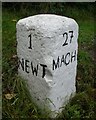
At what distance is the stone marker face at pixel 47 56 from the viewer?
3391 mm

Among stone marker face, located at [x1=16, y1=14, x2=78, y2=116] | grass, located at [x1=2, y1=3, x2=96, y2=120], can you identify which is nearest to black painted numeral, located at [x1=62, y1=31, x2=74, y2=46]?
stone marker face, located at [x1=16, y1=14, x2=78, y2=116]

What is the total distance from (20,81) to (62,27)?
713mm

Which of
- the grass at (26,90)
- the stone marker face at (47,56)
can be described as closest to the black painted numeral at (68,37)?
the stone marker face at (47,56)

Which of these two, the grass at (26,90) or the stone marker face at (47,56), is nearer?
the stone marker face at (47,56)

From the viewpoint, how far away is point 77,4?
721 cm

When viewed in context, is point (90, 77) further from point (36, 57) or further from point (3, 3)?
point (3, 3)

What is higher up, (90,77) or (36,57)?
(36,57)

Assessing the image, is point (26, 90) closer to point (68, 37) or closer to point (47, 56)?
point (47, 56)

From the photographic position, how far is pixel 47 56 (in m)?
3.41

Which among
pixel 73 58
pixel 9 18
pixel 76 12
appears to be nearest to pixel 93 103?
pixel 73 58

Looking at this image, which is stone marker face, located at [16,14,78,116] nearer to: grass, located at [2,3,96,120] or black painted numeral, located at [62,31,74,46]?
black painted numeral, located at [62,31,74,46]

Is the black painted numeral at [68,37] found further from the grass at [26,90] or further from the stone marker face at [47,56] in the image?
the grass at [26,90]

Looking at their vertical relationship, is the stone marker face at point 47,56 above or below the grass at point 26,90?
above

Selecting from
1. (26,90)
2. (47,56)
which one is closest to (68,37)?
(47,56)
